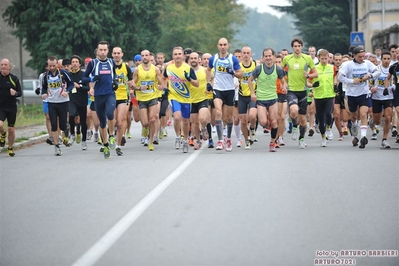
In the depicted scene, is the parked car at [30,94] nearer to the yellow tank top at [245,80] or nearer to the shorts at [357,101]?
the yellow tank top at [245,80]

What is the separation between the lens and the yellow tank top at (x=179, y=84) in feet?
60.8

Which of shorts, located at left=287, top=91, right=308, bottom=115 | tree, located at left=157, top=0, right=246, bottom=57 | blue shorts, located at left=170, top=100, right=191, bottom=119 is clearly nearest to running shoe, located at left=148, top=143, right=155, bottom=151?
blue shorts, located at left=170, top=100, right=191, bottom=119

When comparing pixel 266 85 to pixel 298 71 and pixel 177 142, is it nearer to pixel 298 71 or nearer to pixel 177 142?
pixel 298 71

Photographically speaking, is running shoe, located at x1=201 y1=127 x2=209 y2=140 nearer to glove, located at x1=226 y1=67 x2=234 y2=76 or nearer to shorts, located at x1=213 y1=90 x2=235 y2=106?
shorts, located at x1=213 y1=90 x2=235 y2=106

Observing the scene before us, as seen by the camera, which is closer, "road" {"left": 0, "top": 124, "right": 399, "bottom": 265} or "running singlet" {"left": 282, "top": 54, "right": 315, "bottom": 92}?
"road" {"left": 0, "top": 124, "right": 399, "bottom": 265}

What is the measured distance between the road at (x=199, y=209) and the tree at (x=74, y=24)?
27.3 metres

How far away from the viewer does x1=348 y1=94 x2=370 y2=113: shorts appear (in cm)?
1931

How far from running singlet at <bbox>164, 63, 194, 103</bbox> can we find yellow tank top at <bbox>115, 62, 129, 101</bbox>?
0.92m

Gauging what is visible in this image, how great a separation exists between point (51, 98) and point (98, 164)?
11.9ft

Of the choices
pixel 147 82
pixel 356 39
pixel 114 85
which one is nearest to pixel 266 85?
pixel 147 82

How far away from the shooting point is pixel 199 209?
10344 mm

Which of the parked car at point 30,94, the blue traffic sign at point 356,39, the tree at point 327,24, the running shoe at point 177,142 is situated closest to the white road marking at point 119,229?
the running shoe at point 177,142

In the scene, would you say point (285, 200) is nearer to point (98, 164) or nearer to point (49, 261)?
point (49, 261)

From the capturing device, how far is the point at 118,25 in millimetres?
45281
